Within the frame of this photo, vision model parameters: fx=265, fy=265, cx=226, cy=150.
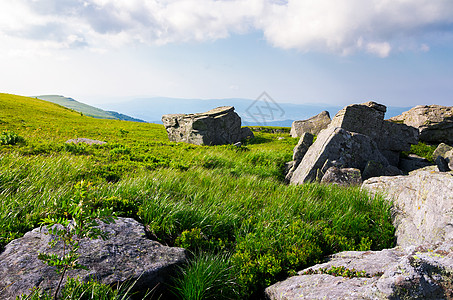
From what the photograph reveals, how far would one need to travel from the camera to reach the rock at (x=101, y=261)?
416 centimetres

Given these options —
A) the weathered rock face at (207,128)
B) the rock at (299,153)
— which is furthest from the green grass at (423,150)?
the weathered rock face at (207,128)

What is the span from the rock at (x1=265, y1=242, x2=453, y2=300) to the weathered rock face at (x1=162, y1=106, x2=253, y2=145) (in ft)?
73.0

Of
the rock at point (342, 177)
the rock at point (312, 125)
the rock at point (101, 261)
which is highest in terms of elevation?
the rock at point (312, 125)

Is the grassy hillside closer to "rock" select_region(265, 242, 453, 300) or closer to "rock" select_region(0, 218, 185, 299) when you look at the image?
"rock" select_region(0, 218, 185, 299)

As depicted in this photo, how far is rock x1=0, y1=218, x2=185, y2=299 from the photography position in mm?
4164

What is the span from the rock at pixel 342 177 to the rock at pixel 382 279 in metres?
6.66

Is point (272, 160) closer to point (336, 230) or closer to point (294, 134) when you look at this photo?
point (336, 230)

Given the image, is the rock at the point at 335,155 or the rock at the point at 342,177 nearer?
the rock at the point at 342,177

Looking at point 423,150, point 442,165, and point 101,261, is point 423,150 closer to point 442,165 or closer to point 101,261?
point 442,165

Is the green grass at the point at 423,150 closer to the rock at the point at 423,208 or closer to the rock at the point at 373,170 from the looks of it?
the rock at the point at 373,170

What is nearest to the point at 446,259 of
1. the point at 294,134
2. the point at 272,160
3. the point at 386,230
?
the point at 386,230

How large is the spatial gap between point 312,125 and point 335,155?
2017 centimetres

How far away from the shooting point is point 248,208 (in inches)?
328

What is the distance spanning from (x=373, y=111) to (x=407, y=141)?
317 cm
